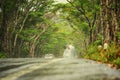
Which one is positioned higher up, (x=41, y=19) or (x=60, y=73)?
(x=41, y=19)

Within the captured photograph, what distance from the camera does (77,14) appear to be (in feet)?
128

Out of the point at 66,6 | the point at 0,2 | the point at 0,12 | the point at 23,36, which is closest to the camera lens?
the point at 0,2

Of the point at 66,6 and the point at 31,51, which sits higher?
the point at 66,6

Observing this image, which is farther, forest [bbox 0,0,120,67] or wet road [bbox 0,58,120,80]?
forest [bbox 0,0,120,67]

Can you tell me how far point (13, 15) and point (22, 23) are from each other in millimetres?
3442

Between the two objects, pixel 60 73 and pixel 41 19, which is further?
pixel 41 19

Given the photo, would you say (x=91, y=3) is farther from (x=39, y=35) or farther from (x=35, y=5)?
(x=39, y=35)

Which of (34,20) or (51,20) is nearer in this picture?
(34,20)

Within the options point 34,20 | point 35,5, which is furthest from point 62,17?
point 35,5

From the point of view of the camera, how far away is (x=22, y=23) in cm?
3906

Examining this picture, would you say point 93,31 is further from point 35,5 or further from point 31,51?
point 31,51

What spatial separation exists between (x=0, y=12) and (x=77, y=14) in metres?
9.43

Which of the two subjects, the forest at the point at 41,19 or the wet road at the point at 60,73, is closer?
the wet road at the point at 60,73

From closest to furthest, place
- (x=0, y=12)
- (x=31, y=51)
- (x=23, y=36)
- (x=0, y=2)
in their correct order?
(x=0, y=2) < (x=0, y=12) < (x=23, y=36) < (x=31, y=51)
